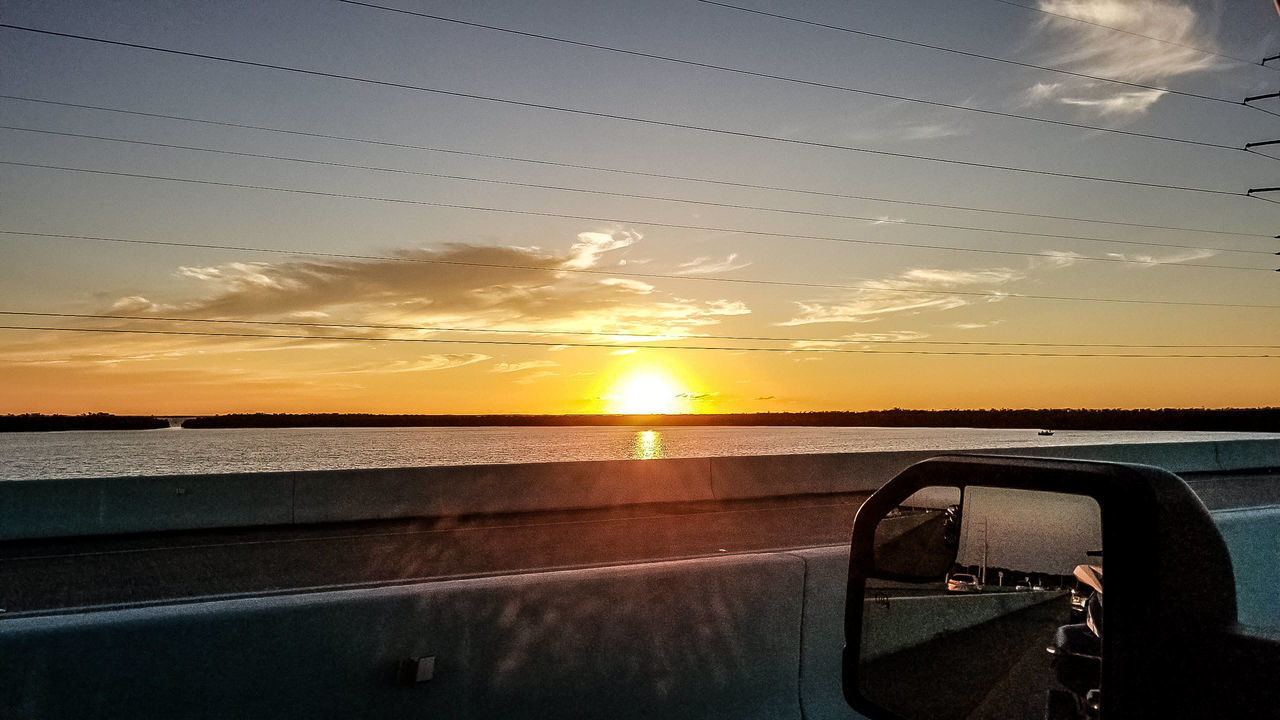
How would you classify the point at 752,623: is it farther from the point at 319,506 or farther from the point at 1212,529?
the point at 319,506

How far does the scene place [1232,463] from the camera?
89.9 ft

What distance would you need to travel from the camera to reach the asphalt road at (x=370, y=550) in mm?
10250

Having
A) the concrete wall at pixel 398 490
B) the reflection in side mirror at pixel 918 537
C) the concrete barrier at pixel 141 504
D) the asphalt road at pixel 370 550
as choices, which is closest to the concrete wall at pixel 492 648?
the reflection in side mirror at pixel 918 537

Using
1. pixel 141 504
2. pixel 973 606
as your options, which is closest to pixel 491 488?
pixel 141 504

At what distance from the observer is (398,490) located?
15.1 m

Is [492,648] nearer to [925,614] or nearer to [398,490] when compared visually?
[925,614]

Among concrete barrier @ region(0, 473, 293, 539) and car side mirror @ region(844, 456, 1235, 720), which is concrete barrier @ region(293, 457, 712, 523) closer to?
concrete barrier @ region(0, 473, 293, 539)

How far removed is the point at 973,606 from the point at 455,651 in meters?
2.18

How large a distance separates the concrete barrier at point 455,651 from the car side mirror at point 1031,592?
1.99 metres

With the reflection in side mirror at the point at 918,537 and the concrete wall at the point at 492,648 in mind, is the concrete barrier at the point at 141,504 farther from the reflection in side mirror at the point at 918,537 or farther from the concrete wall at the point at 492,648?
the reflection in side mirror at the point at 918,537

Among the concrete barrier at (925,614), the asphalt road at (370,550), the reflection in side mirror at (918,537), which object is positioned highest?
the reflection in side mirror at (918,537)

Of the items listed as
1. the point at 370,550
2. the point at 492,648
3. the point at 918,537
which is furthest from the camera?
the point at 370,550

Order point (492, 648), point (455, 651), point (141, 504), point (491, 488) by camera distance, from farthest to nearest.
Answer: point (491, 488), point (141, 504), point (492, 648), point (455, 651)

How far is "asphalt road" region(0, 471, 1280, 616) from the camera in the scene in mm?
10250
